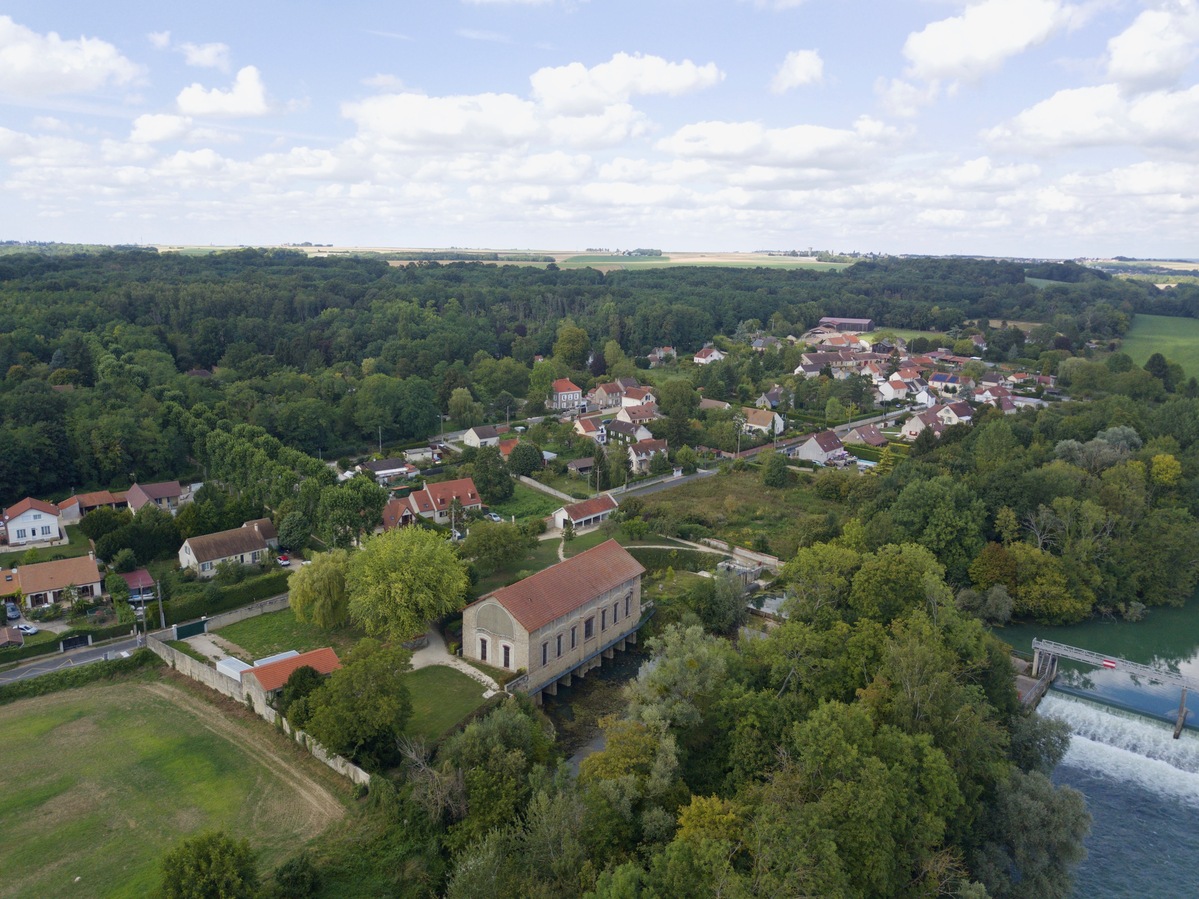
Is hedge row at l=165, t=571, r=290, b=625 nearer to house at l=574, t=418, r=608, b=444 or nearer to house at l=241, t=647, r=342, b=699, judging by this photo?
house at l=241, t=647, r=342, b=699

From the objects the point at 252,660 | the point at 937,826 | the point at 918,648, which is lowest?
the point at 252,660

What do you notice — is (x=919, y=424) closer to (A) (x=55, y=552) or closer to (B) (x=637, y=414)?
(B) (x=637, y=414)

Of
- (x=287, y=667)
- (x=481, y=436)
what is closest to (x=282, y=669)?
(x=287, y=667)

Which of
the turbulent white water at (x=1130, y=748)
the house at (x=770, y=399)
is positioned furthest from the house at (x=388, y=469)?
the turbulent white water at (x=1130, y=748)

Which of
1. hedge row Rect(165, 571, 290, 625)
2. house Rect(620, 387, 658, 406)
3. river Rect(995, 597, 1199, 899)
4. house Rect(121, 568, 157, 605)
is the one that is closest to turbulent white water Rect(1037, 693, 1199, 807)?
river Rect(995, 597, 1199, 899)

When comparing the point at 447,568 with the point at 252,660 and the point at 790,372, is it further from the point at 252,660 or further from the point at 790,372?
the point at 790,372

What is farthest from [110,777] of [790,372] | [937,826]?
[790,372]
